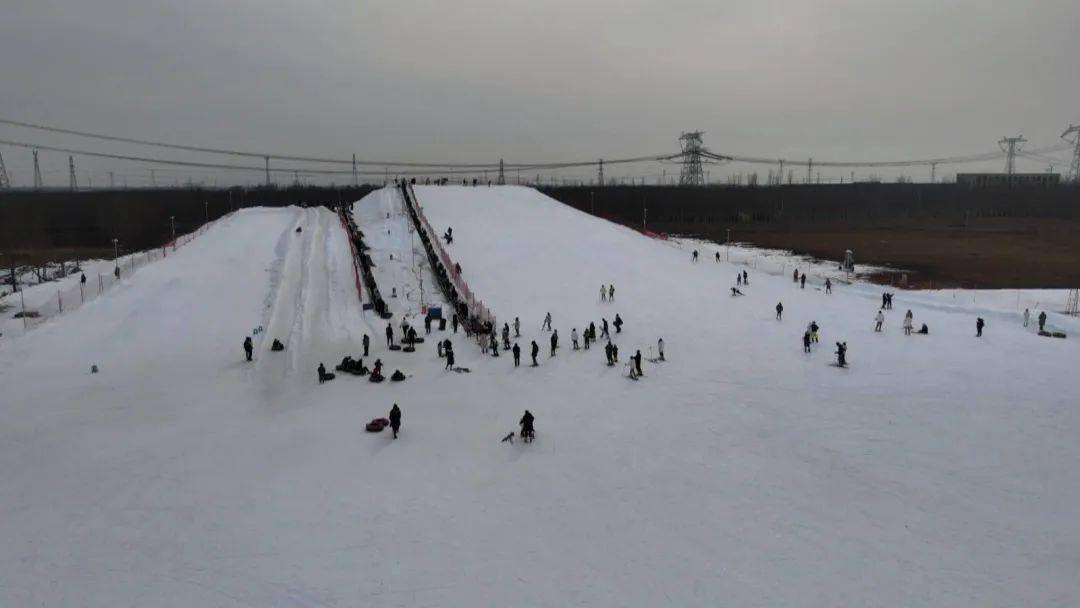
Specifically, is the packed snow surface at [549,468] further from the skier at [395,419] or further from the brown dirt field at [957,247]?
the brown dirt field at [957,247]

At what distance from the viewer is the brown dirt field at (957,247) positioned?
43.1 metres

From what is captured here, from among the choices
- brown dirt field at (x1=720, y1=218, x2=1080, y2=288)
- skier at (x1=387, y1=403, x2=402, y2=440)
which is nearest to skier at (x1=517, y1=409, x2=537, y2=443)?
skier at (x1=387, y1=403, x2=402, y2=440)

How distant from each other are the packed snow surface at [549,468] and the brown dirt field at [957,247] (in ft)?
60.1

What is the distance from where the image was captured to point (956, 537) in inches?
467

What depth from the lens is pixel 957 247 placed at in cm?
5969

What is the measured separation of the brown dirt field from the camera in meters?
43.1

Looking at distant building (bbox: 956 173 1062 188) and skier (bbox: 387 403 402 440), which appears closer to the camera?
skier (bbox: 387 403 402 440)

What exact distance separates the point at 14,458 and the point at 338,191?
7381 cm

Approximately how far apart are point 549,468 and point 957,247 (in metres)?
59.0

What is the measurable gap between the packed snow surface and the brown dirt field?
60.1 feet

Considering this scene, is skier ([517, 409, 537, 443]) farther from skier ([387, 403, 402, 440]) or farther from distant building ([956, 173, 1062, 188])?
distant building ([956, 173, 1062, 188])

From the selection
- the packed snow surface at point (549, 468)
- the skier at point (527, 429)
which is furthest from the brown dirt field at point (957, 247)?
the skier at point (527, 429)

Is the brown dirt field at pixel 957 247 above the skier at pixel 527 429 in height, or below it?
above

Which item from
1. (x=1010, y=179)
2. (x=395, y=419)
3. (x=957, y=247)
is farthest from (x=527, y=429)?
(x=1010, y=179)
